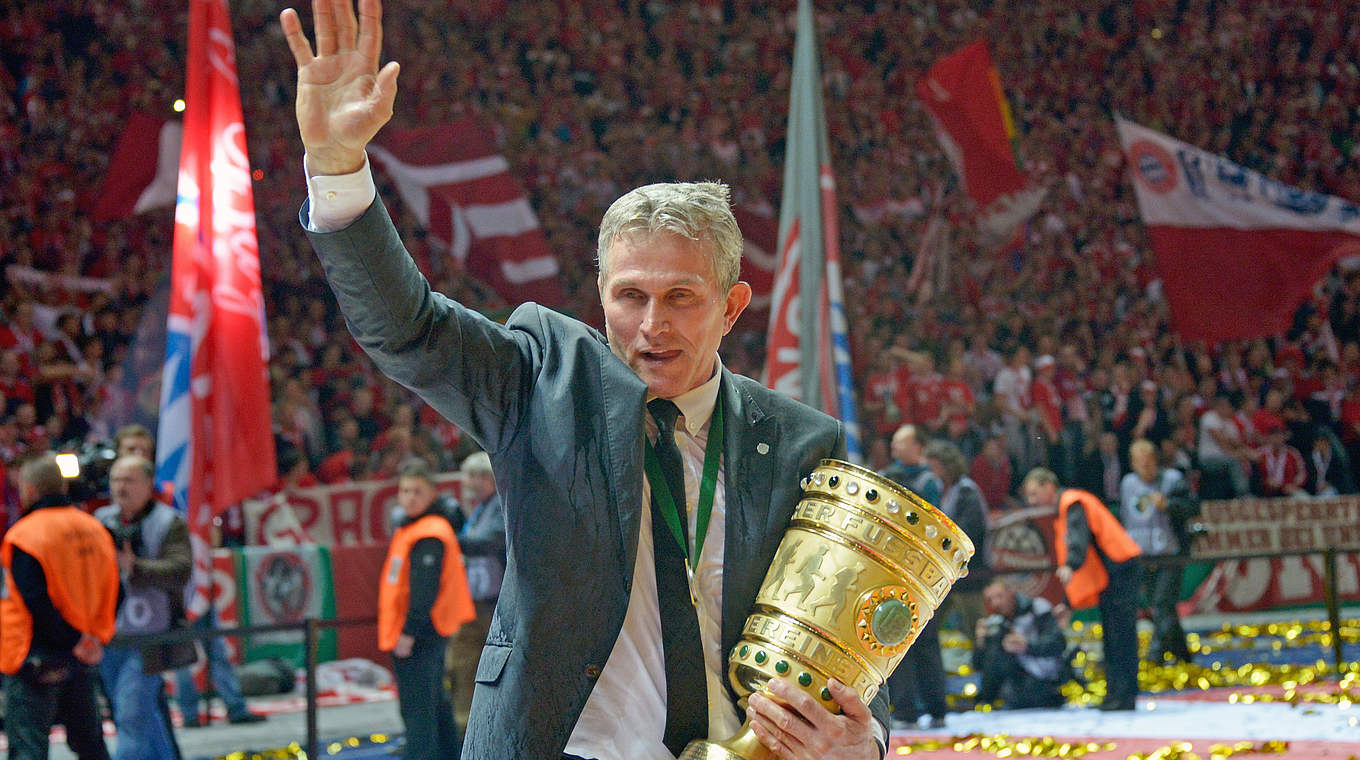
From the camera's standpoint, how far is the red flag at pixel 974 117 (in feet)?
38.9

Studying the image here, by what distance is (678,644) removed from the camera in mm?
1972

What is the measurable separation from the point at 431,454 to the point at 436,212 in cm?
347

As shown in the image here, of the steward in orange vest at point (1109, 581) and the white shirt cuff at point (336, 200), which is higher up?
the white shirt cuff at point (336, 200)

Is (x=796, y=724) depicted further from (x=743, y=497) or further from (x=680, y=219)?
(x=680, y=219)

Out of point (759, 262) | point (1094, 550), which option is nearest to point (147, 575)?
point (1094, 550)

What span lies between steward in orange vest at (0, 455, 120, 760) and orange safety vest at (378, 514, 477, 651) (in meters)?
1.41

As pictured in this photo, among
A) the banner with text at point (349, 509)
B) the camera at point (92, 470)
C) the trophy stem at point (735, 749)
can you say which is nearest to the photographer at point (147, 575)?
the camera at point (92, 470)

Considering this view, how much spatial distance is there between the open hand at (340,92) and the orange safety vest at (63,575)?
5.00 metres

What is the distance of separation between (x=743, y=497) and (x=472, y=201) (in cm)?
1181

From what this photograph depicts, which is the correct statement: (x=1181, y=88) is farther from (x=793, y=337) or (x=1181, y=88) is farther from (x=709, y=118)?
(x=793, y=337)

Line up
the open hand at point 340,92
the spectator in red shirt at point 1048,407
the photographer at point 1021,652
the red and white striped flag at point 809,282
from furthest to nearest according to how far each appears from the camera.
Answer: the spectator in red shirt at point 1048,407 → the photographer at point 1021,652 → the red and white striped flag at point 809,282 → the open hand at point 340,92

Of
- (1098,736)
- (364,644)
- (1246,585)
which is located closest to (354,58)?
(1098,736)

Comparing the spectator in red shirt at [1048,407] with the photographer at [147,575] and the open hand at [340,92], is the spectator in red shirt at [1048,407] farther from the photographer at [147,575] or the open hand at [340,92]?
the open hand at [340,92]

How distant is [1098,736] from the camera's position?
7.73m
